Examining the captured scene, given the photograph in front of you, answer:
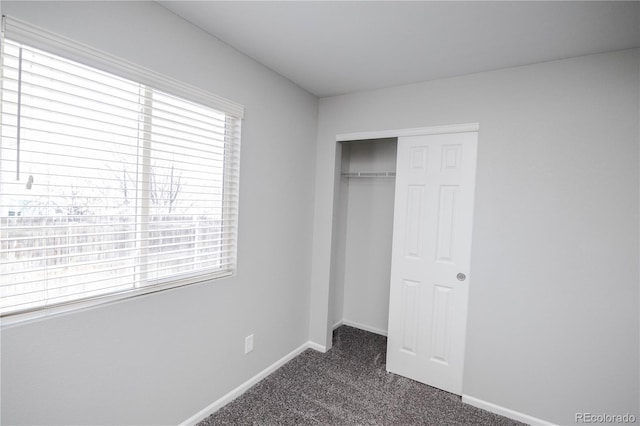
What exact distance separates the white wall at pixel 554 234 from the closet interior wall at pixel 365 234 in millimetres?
1041

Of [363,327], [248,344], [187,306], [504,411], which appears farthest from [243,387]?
[504,411]

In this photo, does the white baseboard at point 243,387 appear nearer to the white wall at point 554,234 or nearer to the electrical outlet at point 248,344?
the electrical outlet at point 248,344

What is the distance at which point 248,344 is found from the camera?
245 cm

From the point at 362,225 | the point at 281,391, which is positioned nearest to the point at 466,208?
the point at 362,225

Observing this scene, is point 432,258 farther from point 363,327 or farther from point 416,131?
point 363,327

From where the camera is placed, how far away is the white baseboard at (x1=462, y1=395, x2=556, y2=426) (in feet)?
7.07

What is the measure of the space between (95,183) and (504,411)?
305cm

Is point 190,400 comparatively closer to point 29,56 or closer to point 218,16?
point 29,56

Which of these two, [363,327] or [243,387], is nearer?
[243,387]

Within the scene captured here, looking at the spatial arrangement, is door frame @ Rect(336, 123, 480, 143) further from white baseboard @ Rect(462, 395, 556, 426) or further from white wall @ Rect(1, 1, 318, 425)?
white baseboard @ Rect(462, 395, 556, 426)

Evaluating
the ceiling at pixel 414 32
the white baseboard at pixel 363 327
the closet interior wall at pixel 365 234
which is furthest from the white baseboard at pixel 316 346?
the ceiling at pixel 414 32

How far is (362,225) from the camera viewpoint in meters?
3.65

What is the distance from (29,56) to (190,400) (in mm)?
2054

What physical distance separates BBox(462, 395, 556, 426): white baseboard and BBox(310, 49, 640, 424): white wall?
0.03 m
